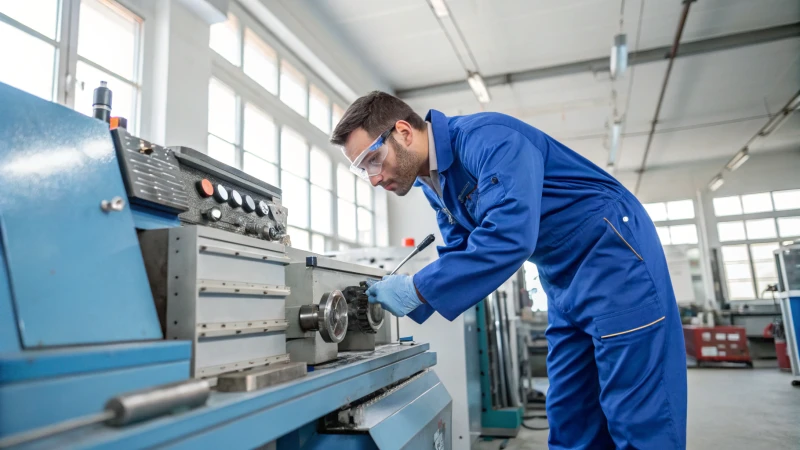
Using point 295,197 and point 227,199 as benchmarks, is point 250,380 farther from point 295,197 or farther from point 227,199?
point 295,197

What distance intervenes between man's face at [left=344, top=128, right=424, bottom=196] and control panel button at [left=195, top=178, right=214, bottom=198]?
39 centimetres

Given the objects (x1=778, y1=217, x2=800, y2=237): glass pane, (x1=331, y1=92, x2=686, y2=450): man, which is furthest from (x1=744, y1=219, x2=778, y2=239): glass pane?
(x1=331, y1=92, x2=686, y2=450): man

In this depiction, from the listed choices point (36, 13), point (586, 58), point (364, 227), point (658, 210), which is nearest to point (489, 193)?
point (36, 13)

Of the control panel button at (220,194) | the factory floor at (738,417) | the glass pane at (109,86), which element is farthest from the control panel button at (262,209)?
the factory floor at (738,417)

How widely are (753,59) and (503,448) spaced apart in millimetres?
4841

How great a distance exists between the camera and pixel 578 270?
1130 millimetres

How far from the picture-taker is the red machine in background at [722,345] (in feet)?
21.1

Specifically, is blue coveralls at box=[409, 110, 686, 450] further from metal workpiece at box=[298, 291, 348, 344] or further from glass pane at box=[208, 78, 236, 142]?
glass pane at box=[208, 78, 236, 142]

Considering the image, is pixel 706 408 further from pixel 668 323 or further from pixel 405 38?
pixel 405 38

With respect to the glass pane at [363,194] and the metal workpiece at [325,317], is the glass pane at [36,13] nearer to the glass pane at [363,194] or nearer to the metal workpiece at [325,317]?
the metal workpiece at [325,317]

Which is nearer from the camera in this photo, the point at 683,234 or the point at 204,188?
the point at 204,188

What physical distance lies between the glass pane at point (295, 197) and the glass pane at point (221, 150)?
0.64 metres

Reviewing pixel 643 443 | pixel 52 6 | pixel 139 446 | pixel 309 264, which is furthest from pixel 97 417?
pixel 52 6

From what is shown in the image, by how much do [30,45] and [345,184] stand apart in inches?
127
